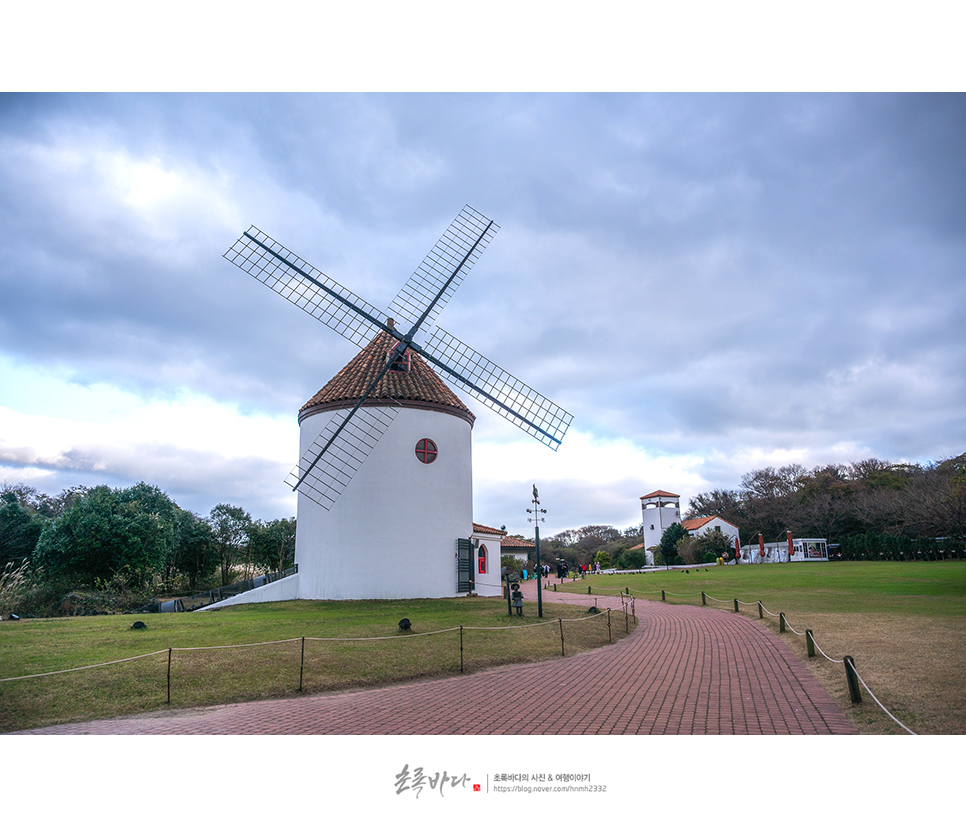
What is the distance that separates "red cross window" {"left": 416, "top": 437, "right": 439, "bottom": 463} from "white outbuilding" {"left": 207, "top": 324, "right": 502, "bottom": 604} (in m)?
0.04

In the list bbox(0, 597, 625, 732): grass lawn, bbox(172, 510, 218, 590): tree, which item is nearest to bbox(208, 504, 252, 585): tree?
bbox(172, 510, 218, 590): tree

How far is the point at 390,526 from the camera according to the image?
19047mm

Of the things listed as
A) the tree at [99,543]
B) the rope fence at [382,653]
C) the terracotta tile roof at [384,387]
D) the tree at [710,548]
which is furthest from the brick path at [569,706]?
the tree at [710,548]

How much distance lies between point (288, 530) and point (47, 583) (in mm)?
12859

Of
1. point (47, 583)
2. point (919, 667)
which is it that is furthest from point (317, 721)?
point (47, 583)

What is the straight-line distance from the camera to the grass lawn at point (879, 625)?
686cm

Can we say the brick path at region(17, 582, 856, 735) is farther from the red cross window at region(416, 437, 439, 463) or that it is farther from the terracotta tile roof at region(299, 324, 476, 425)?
the terracotta tile roof at region(299, 324, 476, 425)

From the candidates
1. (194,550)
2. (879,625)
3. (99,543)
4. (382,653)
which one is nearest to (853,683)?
(382,653)

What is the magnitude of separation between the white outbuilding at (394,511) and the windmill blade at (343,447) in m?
0.22

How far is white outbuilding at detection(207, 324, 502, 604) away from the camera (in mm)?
18922

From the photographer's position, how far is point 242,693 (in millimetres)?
8500

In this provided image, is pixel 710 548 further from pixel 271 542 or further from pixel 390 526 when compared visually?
pixel 390 526
